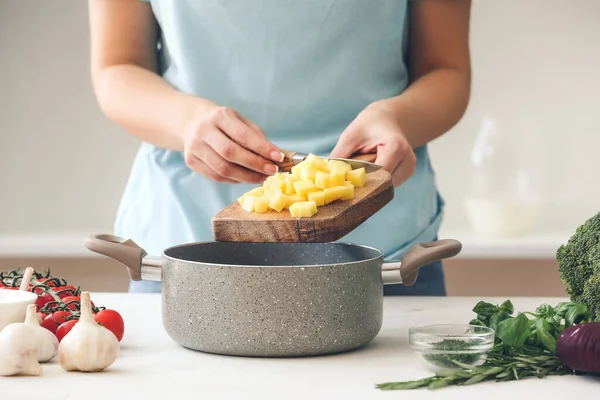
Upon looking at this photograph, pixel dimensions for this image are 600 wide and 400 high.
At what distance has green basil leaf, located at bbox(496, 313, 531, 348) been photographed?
33.9 inches

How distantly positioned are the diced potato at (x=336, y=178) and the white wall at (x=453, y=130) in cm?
207

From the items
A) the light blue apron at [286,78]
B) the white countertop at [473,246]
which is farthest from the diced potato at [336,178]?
the white countertop at [473,246]

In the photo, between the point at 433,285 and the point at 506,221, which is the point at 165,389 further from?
the point at 506,221

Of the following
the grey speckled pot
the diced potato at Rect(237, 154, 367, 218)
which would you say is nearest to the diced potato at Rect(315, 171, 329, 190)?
the diced potato at Rect(237, 154, 367, 218)

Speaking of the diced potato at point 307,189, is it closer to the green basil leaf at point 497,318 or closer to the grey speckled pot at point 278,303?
the grey speckled pot at point 278,303

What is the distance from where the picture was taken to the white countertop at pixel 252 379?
2.58 feet

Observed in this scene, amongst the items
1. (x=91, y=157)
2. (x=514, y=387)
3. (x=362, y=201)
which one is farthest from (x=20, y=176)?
(x=514, y=387)

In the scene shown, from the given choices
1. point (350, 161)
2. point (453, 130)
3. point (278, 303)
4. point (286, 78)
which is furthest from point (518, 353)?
point (453, 130)

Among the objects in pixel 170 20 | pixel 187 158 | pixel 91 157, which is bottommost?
pixel 187 158

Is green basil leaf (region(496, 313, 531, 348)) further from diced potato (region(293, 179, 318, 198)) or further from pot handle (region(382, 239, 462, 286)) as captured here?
diced potato (region(293, 179, 318, 198))

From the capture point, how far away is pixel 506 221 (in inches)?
107

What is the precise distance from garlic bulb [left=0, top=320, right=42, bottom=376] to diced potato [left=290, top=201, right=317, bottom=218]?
0.30 metres

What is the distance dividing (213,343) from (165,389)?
0.11 metres

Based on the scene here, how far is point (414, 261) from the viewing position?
3.08 ft
